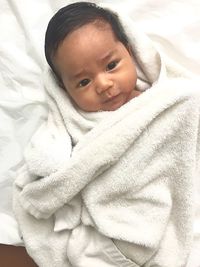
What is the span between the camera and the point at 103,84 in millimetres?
1012

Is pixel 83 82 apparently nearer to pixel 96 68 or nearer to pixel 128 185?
pixel 96 68

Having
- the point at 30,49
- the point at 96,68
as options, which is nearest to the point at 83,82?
the point at 96,68

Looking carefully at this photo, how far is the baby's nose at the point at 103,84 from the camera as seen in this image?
39.9 inches

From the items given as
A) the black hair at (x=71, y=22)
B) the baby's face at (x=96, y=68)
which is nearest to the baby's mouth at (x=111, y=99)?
the baby's face at (x=96, y=68)

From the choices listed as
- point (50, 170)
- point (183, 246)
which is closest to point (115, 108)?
point (50, 170)

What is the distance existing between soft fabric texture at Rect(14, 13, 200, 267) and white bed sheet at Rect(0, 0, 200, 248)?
119 mm

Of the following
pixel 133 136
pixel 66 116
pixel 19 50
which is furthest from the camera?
pixel 19 50

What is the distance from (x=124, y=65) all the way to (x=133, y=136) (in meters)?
0.18

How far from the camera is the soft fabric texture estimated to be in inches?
38.0

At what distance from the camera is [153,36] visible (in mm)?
1185

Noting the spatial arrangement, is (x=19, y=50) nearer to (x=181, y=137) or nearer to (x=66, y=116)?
(x=66, y=116)

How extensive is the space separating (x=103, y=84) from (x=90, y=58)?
62 mm

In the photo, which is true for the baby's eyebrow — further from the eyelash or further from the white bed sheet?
the white bed sheet

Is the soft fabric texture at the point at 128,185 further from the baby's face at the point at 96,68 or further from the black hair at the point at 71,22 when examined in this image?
the black hair at the point at 71,22
